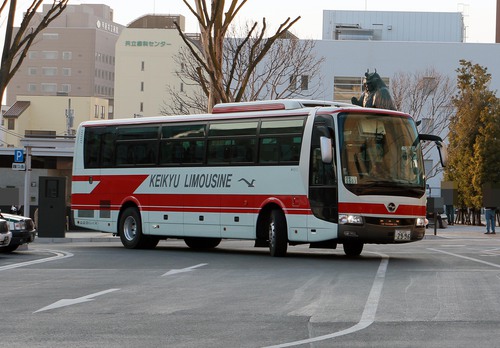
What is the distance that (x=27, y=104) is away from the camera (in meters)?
132

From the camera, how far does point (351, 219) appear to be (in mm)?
23344

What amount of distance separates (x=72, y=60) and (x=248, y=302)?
165 metres

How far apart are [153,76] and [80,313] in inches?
4704

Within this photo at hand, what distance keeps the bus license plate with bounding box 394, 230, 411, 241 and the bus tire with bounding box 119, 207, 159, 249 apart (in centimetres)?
728

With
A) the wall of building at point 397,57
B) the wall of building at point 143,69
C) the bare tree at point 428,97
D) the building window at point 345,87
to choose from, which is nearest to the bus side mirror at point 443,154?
the bare tree at point 428,97

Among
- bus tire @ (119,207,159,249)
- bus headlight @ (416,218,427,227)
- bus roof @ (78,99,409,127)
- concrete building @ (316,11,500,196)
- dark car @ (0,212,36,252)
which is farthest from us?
concrete building @ (316,11,500,196)

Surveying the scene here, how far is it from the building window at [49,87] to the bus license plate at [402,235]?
522ft

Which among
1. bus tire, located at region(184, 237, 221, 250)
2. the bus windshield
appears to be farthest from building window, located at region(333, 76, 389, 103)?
the bus windshield

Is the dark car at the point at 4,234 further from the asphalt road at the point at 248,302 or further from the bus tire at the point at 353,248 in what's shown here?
the bus tire at the point at 353,248

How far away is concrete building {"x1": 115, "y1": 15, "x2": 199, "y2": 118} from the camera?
429 feet

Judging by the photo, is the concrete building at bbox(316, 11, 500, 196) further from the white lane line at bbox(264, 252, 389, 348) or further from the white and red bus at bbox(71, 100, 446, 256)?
the white lane line at bbox(264, 252, 389, 348)

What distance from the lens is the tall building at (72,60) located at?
174375mm

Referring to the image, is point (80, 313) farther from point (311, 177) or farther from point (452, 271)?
point (311, 177)

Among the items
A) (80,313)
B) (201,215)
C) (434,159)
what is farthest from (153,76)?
(80,313)
